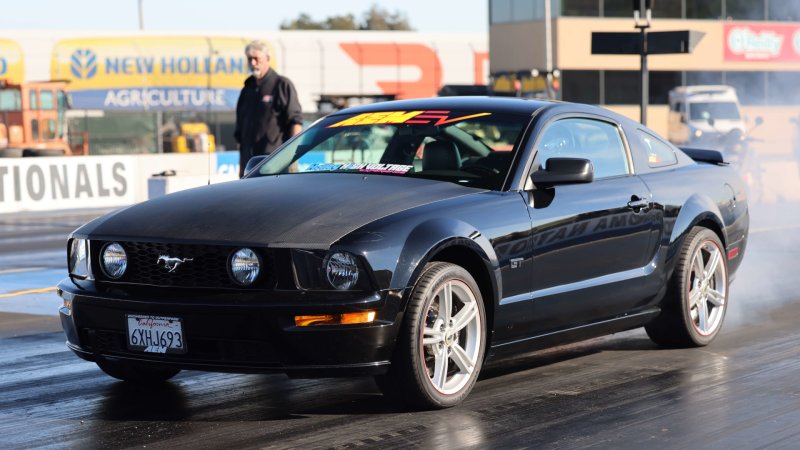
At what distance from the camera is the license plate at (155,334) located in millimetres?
5855

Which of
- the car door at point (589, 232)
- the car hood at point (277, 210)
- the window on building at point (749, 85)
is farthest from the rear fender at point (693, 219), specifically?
the window on building at point (749, 85)

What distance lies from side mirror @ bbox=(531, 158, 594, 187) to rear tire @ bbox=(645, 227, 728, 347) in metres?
1.27

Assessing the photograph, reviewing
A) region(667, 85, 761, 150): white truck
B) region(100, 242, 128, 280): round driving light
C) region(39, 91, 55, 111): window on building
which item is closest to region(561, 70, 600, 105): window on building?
region(667, 85, 761, 150): white truck

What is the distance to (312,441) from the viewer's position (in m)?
5.59

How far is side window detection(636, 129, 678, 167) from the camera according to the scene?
7953 mm

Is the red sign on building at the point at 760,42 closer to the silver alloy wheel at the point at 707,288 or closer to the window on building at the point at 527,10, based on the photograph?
the window on building at the point at 527,10

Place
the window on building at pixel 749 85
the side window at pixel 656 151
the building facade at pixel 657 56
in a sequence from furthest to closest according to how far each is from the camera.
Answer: the window on building at pixel 749 85 → the building facade at pixel 657 56 → the side window at pixel 656 151

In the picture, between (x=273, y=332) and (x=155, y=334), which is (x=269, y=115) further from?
(x=273, y=332)

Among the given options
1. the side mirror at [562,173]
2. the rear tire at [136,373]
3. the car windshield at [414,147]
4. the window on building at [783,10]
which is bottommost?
the rear tire at [136,373]

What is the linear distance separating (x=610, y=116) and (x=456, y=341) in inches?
84.2

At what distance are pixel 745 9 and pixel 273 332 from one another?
179ft

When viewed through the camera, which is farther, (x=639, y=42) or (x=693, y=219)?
(x=639, y=42)

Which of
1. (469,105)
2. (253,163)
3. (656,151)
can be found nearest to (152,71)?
(253,163)

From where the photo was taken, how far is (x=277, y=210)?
6.13 metres
